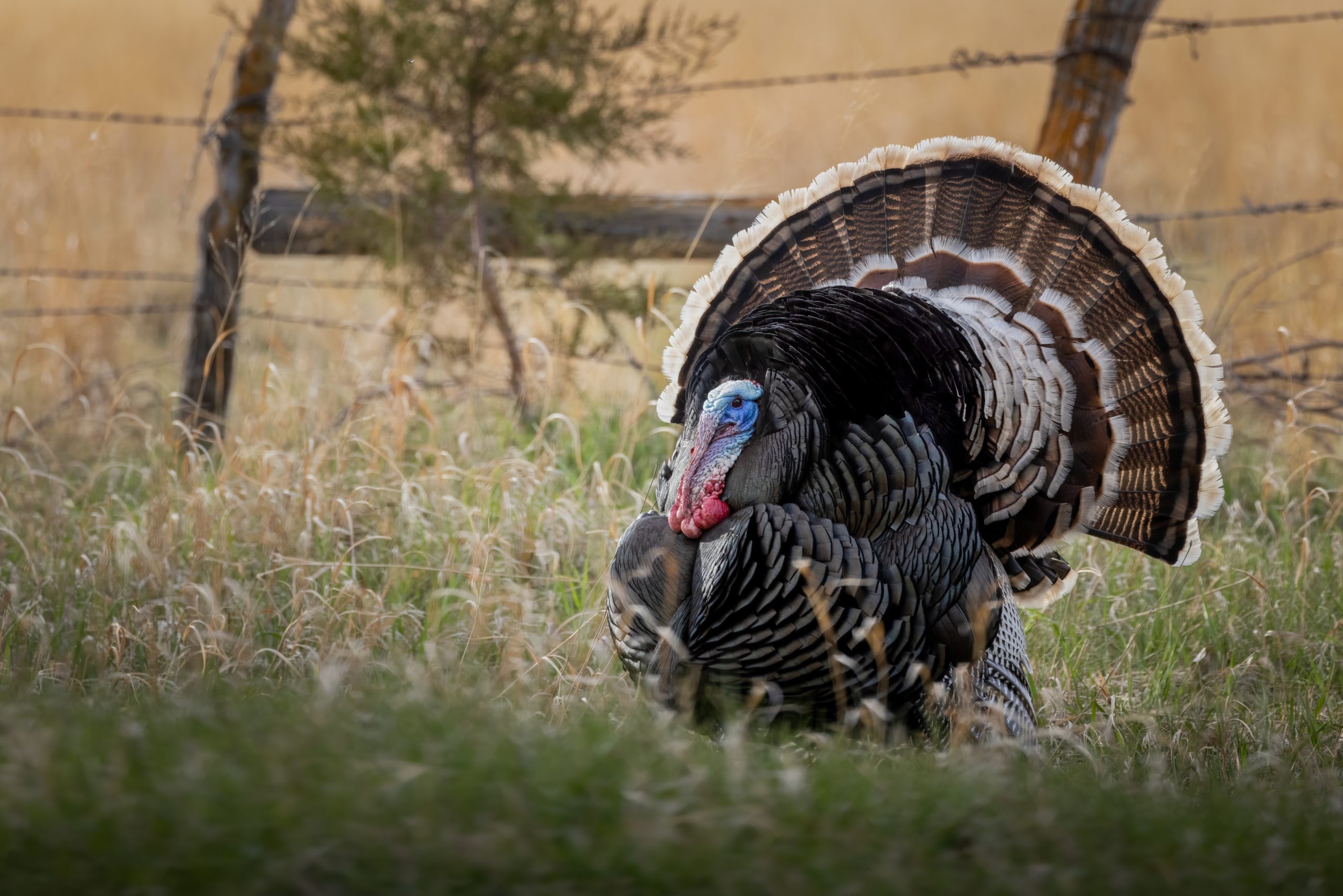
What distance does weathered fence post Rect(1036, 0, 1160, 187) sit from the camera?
14.6 ft

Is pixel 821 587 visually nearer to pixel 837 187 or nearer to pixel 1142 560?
pixel 837 187

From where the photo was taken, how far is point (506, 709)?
2338 mm

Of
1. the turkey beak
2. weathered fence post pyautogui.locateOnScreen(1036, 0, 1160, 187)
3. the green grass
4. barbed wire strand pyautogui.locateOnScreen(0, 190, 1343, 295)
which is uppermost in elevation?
weathered fence post pyautogui.locateOnScreen(1036, 0, 1160, 187)

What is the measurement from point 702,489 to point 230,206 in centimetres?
329

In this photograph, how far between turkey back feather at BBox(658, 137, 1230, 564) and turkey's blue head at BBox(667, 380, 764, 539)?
0.31 metres

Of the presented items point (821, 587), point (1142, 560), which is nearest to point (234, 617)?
point (821, 587)

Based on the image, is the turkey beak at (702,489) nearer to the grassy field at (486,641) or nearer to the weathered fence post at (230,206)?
the grassy field at (486,641)

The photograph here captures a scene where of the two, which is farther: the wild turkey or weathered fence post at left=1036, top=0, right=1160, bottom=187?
weathered fence post at left=1036, top=0, right=1160, bottom=187

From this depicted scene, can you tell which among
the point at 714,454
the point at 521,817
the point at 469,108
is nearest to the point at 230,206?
the point at 469,108

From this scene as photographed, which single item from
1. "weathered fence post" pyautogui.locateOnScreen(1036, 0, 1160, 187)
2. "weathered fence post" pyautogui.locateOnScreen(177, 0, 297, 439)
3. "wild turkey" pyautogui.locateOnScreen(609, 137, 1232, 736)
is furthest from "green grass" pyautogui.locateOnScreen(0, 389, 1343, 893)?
"weathered fence post" pyautogui.locateOnScreen(1036, 0, 1160, 187)

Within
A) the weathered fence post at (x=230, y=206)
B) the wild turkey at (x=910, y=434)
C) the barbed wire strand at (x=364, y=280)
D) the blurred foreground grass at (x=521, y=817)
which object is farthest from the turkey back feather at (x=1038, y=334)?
the weathered fence post at (x=230, y=206)

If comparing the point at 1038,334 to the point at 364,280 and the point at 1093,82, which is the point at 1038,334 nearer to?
the point at 1093,82

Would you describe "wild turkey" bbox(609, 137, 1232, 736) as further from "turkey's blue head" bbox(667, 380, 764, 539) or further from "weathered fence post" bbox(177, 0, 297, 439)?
"weathered fence post" bbox(177, 0, 297, 439)

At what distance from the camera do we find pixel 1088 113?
450 cm
